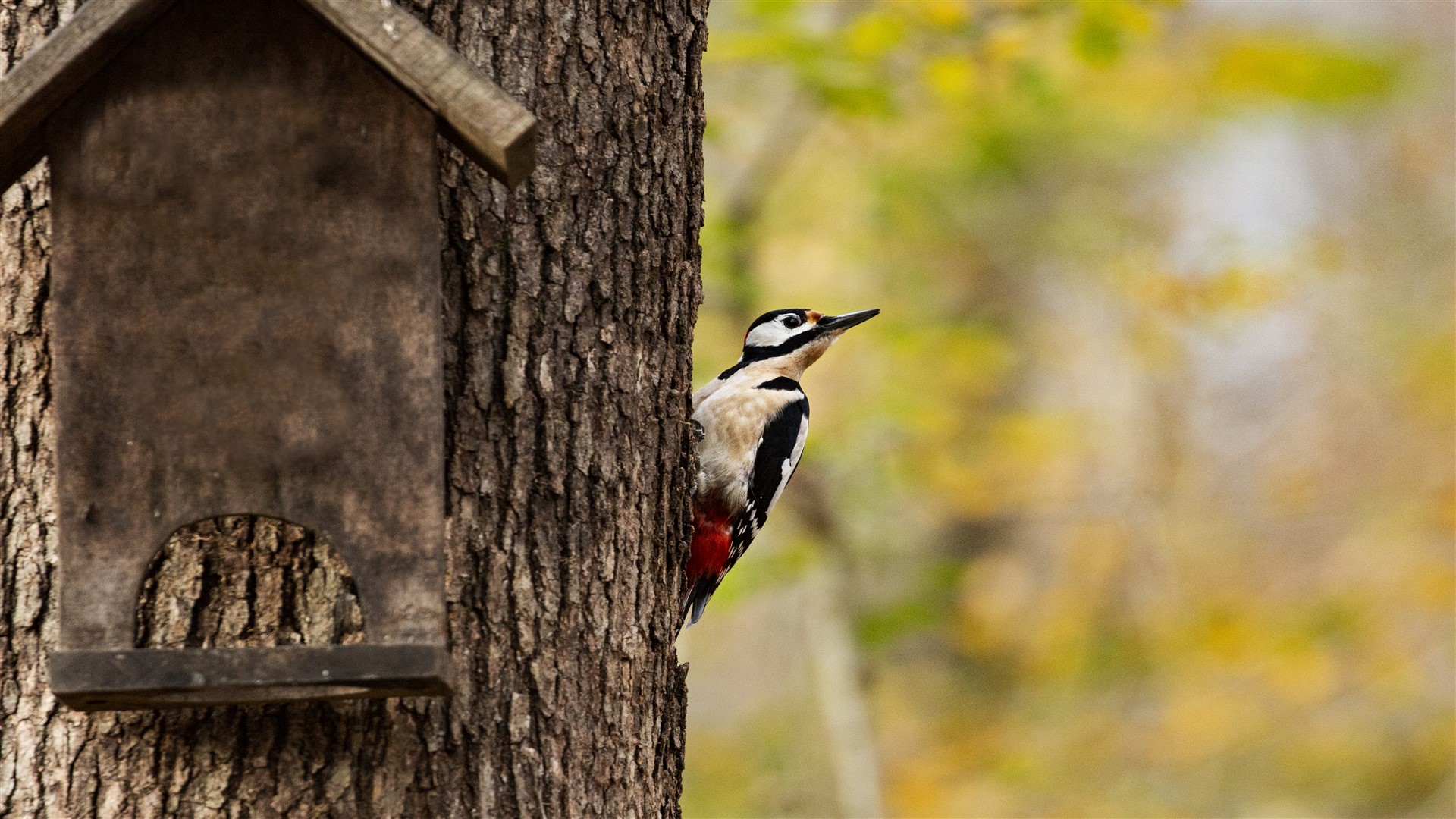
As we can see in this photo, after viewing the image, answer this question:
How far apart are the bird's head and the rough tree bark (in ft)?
6.37

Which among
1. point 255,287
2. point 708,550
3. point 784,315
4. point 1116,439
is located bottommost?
point 255,287

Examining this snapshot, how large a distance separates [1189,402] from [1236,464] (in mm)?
1016

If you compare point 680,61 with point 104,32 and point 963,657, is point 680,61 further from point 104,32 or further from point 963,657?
point 963,657

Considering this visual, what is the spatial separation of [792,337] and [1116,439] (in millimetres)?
6026

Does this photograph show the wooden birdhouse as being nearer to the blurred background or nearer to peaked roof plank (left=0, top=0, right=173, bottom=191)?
peaked roof plank (left=0, top=0, right=173, bottom=191)

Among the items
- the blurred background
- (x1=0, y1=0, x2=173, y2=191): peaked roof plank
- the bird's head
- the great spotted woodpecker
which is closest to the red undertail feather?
the great spotted woodpecker

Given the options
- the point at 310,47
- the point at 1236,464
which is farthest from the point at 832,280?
the point at 310,47

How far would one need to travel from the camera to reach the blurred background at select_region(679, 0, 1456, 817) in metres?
7.93

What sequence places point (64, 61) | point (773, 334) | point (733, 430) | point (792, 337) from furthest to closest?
point (773, 334), point (792, 337), point (733, 430), point (64, 61)

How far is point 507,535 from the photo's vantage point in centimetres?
216

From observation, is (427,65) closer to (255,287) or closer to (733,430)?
(255,287)

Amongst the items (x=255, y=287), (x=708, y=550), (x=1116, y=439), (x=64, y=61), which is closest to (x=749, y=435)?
(x=708, y=550)

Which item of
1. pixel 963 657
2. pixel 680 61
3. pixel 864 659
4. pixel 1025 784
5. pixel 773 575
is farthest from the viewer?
pixel 963 657

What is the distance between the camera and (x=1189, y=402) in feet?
33.7
